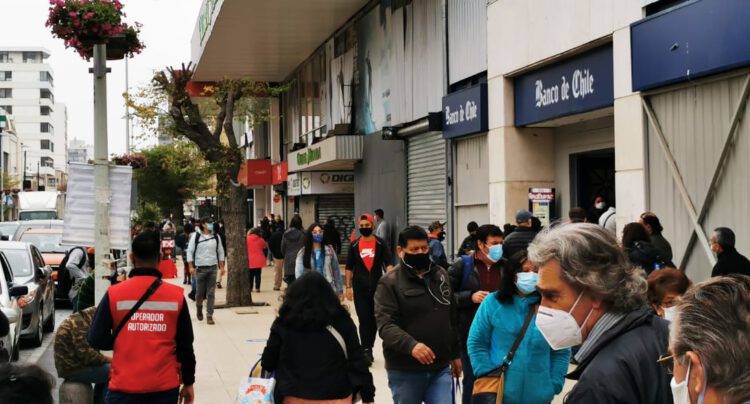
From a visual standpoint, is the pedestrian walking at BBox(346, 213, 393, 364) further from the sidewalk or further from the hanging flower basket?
the hanging flower basket

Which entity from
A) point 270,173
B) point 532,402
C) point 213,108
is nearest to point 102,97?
point 532,402

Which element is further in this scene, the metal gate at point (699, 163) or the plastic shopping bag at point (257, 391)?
the metal gate at point (699, 163)

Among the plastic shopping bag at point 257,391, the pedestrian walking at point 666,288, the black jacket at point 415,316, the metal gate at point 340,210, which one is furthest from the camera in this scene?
the metal gate at point 340,210

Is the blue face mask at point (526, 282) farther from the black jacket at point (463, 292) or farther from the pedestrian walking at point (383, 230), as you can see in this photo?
the pedestrian walking at point (383, 230)

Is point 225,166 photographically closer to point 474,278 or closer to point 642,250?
point 642,250

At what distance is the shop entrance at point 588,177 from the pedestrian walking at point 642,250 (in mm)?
7216

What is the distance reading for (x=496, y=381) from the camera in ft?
19.6

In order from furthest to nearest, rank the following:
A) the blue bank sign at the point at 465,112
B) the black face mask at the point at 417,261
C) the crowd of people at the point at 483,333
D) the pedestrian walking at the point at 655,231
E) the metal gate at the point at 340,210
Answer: the metal gate at the point at 340,210 → the blue bank sign at the point at 465,112 → the pedestrian walking at the point at 655,231 → the black face mask at the point at 417,261 → the crowd of people at the point at 483,333

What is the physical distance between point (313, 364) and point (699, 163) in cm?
750

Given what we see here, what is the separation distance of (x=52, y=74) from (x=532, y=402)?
535ft

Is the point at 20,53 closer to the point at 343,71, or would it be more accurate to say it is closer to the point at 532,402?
the point at 343,71

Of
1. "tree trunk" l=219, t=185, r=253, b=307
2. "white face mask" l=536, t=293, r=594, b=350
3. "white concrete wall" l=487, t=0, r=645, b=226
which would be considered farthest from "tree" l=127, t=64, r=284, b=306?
"white face mask" l=536, t=293, r=594, b=350

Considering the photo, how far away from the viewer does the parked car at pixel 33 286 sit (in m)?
14.3

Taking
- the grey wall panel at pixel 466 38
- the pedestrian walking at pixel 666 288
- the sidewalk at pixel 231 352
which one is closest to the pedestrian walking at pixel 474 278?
the sidewalk at pixel 231 352
